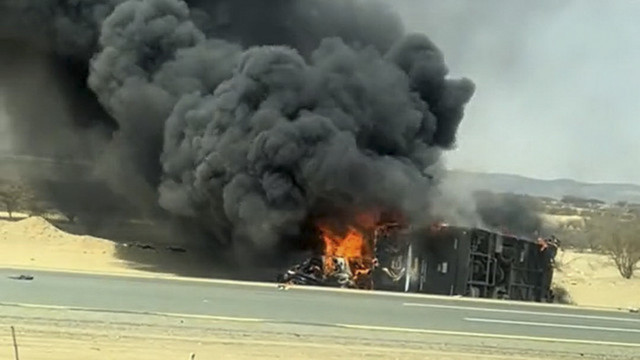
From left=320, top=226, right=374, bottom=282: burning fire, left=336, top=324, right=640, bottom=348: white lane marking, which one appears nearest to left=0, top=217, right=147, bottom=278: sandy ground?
left=320, top=226, right=374, bottom=282: burning fire

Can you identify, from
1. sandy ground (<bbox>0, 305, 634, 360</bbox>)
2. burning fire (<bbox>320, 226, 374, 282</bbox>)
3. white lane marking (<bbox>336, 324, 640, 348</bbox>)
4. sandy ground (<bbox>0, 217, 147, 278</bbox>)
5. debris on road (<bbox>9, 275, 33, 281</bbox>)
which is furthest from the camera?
sandy ground (<bbox>0, 217, 147, 278</bbox>)

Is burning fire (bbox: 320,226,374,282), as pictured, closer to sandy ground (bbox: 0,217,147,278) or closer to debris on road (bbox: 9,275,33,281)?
sandy ground (bbox: 0,217,147,278)

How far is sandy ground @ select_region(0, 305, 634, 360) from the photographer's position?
A: 17312 mm

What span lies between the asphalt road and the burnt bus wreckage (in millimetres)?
1623

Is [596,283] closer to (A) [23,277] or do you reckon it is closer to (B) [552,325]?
(B) [552,325]

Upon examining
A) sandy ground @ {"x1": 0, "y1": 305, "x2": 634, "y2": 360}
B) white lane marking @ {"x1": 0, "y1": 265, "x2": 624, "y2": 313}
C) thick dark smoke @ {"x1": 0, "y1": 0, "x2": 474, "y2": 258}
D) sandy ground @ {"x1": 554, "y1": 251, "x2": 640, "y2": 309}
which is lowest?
sandy ground @ {"x1": 554, "y1": 251, "x2": 640, "y2": 309}

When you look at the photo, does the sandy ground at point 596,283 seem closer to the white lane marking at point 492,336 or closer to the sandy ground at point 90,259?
the sandy ground at point 90,259

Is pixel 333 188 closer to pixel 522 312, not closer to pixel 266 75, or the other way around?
pixel 266 75

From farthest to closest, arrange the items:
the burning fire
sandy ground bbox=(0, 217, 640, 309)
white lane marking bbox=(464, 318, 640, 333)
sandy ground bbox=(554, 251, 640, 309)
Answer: sandy ground bbox=(554, 251, 640, 309)
sandy ground bbox=(0, 217, 640, 309)
the burning fire
white lane marking bbox=(464, 318, 640, 333)

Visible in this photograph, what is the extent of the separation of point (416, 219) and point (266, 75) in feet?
27.4

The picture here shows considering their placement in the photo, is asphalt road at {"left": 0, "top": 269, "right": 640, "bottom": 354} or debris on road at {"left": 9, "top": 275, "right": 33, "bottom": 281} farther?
debris on road at {"left": 9, "top": 275, "right": 33, "bottom": 281}

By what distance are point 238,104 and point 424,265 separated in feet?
32.0

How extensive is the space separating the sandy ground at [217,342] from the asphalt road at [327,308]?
137 cm

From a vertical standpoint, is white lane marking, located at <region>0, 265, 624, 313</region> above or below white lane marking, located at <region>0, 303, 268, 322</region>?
below
